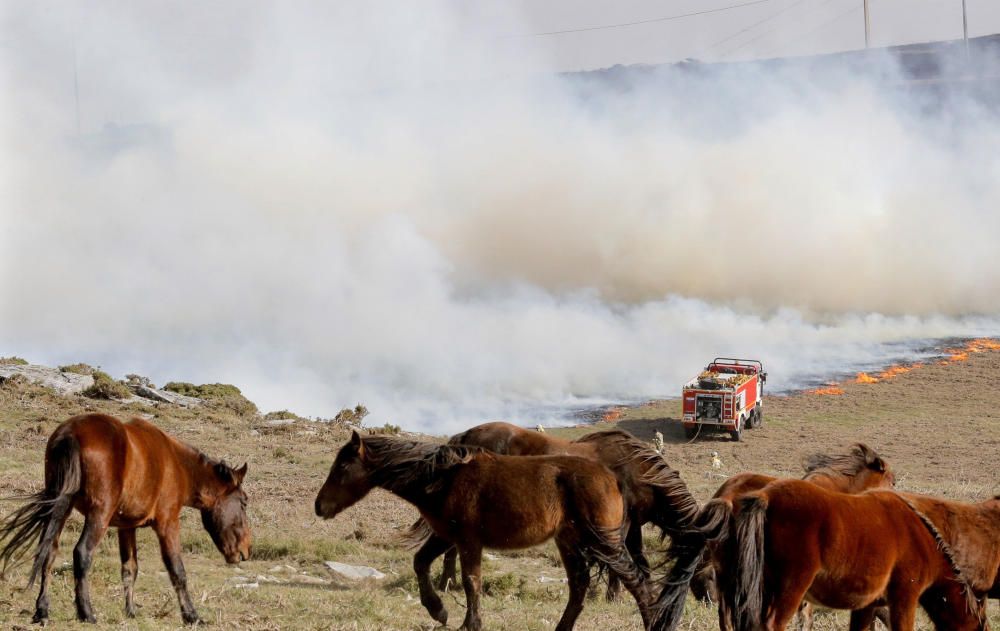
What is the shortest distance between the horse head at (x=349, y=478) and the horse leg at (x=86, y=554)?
1.71m

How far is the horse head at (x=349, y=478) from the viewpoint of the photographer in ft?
30.5

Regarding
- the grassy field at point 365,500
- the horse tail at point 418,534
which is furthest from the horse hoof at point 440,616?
the horse tail at point 418,534

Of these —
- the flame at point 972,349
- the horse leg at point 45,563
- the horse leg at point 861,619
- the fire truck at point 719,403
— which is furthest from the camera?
the flame at point 972,349

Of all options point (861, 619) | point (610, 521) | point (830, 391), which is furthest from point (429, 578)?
point (830, 391)

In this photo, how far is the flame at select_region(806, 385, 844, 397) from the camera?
3884 centimetres

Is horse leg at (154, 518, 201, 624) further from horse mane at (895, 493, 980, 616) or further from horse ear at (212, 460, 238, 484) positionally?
horse mane at (895, 493, 980, 616)

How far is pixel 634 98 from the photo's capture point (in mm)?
78500

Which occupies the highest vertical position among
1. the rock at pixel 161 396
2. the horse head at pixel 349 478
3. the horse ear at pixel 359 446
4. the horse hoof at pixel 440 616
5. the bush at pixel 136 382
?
the bush at pixel 136 382

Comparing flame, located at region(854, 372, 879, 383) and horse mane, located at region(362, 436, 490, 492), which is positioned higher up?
horse mane, located at region(362, 436, 490, 492)

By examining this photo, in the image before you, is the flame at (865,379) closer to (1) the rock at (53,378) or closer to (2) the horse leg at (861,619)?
(1) the rock at (53,378)

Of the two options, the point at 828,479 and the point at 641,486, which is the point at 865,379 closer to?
the point at 828,479

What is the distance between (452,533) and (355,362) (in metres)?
42.2

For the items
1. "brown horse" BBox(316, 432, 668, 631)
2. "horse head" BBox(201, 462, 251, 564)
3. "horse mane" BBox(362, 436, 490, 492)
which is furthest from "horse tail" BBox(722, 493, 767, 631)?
"horse head" BBox(201, 462, 251, 564)

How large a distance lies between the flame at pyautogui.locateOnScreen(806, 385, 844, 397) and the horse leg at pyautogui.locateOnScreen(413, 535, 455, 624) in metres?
31.2
